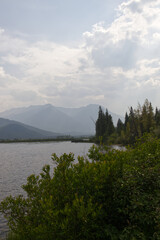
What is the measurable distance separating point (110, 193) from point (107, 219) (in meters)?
0.86

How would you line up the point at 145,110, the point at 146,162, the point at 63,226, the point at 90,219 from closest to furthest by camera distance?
the point at 63,226 → the point at 90,219 → the point at 146,162 → the point at 145,110

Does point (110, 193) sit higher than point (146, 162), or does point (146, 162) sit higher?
point (146, 162)

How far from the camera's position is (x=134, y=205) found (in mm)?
5199

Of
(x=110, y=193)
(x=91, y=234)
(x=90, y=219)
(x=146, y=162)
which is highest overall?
(x=146, y=162)

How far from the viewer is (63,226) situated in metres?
4.91

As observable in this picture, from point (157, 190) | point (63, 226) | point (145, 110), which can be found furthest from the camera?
point (145, 110)

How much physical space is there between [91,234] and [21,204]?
3060 mm

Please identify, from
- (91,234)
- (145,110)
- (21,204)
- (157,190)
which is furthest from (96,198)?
(145,110)

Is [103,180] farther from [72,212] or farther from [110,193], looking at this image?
[72,212]

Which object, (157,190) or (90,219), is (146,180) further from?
(90,219)

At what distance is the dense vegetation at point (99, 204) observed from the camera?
5.07 meters

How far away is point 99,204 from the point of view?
6168mm

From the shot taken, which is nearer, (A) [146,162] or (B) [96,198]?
(B) [96,198]

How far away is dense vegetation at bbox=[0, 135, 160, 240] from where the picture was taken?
5066 millimetres
